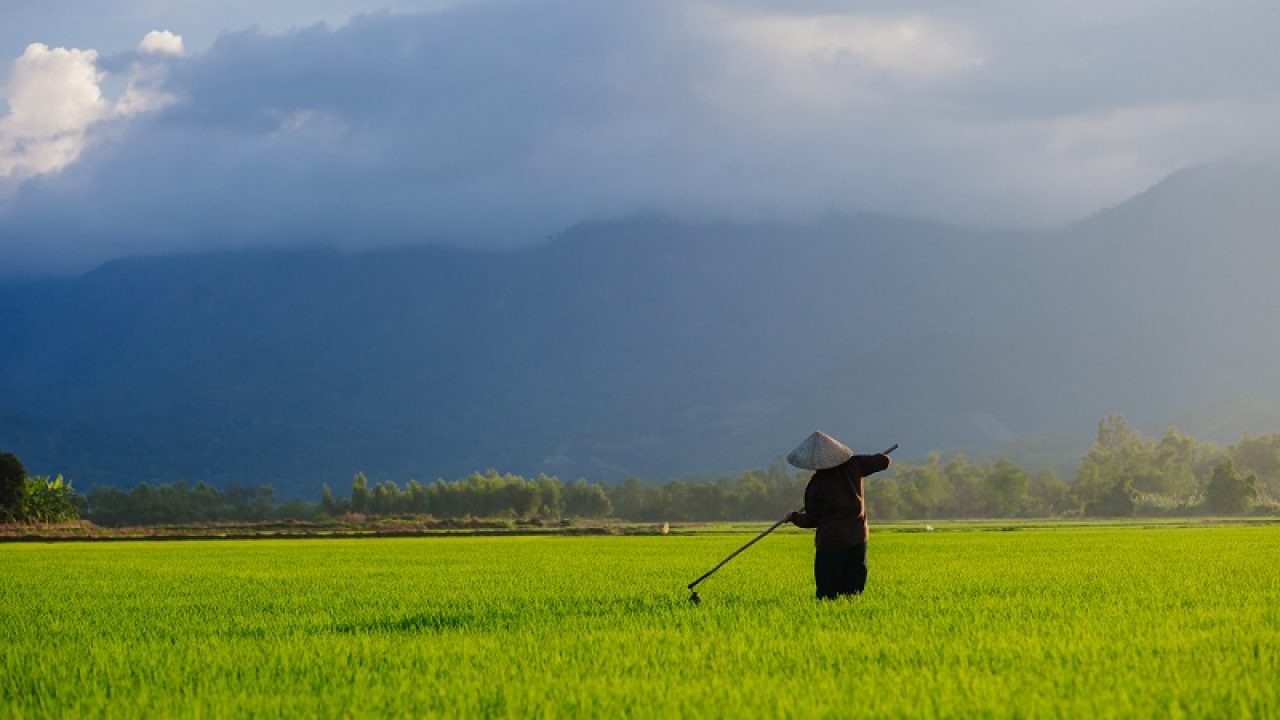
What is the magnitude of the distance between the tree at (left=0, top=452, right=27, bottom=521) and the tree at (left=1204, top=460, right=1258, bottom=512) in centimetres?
10384

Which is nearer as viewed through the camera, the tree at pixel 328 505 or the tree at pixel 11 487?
the tree at pixel 11 487

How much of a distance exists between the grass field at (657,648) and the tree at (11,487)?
5153cm

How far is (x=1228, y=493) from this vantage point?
133m

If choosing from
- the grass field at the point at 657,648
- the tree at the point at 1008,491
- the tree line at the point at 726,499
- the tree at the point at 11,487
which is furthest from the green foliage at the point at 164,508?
the grass field at the point at 657,648

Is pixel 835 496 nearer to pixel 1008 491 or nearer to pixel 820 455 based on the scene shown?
pixel 820 455

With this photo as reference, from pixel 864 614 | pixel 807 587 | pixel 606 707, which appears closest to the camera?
pixel 606 707

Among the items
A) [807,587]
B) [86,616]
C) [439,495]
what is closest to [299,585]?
[86,616]

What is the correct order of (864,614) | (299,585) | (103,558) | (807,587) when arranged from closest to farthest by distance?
(864,614)
(807,587)
(299,585)
(103,558)

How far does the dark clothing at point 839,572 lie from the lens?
701 inches

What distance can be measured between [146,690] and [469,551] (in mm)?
36324

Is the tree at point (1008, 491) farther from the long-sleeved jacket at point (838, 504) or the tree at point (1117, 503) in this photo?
the long-sleeved jacket at point (838, 504)

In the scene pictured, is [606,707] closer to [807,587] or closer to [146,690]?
[146,690]

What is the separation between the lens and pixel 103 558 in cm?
4400

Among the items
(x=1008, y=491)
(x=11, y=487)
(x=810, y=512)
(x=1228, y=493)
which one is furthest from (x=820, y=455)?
(x=1008, y=491)
